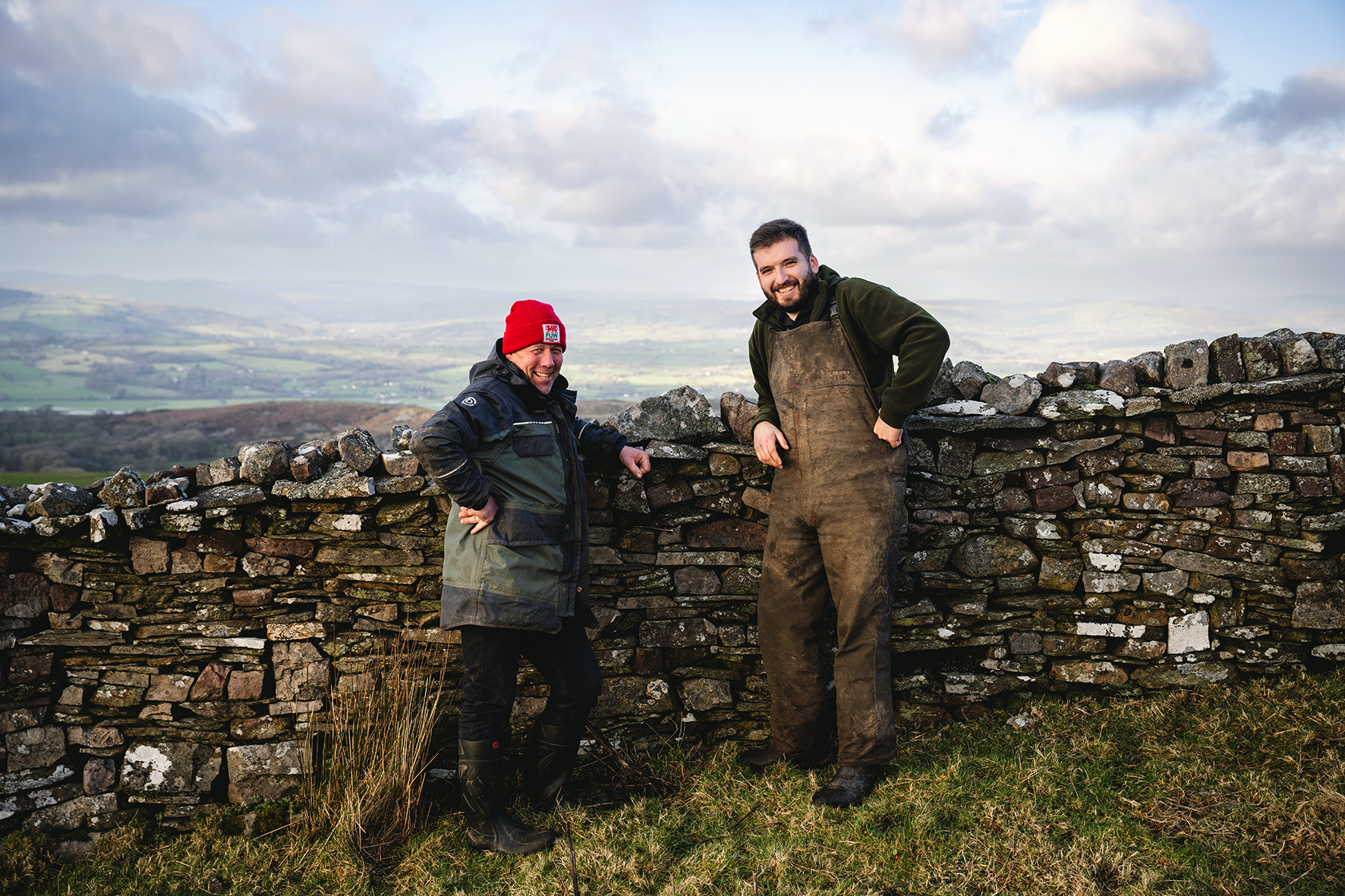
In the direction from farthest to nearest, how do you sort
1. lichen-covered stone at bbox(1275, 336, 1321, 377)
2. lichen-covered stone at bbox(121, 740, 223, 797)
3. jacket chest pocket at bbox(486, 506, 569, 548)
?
lichen-covered stone at bbox(1275, 336, 1321, 377) < lichen-covered stone at bbox(121, 740, 223, 797) < jacket chest pocket at bbox(486, 506, 569, 548)

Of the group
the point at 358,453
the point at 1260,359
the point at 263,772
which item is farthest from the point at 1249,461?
the point at 263,772

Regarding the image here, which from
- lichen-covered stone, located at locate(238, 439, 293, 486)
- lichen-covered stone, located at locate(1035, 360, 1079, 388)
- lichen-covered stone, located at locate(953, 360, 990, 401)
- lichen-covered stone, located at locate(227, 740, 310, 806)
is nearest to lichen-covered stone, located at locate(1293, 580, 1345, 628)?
lichen-covered stone, located at locate(1035, 360, 1079, 388)

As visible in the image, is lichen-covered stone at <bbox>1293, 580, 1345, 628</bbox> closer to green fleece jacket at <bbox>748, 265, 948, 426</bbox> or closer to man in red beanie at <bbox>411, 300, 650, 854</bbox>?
green fleece jacket at <bbox>748, 265, 948, 426</bbox>

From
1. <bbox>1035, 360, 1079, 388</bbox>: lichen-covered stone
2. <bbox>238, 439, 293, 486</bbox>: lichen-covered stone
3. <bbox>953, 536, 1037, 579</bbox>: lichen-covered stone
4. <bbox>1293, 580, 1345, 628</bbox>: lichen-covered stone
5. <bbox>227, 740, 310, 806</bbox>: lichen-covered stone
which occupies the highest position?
<bbox>1035, 360, 1079, 388</bbox>: lichen-covered stone

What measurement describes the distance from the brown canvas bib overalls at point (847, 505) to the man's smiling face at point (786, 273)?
18 cm

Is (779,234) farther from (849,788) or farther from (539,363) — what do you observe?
(849,788)

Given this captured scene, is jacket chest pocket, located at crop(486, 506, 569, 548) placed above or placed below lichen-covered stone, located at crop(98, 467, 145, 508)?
below

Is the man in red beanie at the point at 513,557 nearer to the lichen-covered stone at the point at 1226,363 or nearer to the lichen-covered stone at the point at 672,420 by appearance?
the lichen-covered stone at the point at 672,420

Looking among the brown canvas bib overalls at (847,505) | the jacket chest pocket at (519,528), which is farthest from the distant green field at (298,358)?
the jacket chest pocket at (519,528)

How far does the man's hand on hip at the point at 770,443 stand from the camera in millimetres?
3887

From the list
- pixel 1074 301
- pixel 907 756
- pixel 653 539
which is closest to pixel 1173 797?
pixel 907 756

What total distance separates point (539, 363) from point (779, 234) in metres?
1.44

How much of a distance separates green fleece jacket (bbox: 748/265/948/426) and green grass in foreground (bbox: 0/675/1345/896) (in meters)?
1.98

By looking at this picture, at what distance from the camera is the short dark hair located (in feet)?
12.3
